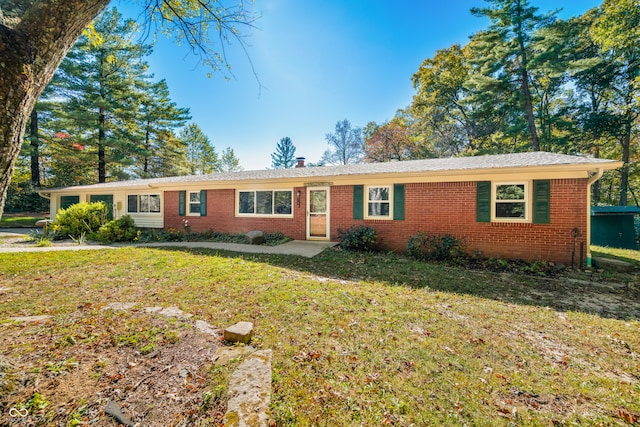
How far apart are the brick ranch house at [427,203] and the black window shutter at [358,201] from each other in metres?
0.04

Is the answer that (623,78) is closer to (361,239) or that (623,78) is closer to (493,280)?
(493,280)

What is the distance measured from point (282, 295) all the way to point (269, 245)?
17.0 ft

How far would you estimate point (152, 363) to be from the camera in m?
2.40

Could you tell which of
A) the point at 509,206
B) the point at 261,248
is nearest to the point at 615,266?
the point at 509,206

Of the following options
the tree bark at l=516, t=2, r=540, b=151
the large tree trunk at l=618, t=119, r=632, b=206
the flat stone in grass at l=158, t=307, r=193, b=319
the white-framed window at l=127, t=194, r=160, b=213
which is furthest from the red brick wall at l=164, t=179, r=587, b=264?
the large tree trunk at l=618, t=119, r=632, b=206

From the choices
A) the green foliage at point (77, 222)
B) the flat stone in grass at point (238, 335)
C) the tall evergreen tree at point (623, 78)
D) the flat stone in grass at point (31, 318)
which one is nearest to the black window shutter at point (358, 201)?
the flat stone in grass at point (238, 335)

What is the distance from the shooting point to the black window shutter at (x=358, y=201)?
909 centimetres

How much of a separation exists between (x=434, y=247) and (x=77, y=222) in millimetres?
14285

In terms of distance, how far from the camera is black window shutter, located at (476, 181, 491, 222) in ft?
24.7

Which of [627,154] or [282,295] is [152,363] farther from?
[627,154]

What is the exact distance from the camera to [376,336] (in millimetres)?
3053

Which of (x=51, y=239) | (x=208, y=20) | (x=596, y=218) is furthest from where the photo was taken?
(x=596, y=218)

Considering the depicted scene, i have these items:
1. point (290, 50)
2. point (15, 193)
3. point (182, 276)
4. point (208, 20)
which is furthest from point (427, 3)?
point (15, 193)

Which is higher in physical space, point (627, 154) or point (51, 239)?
point (627, 154)
